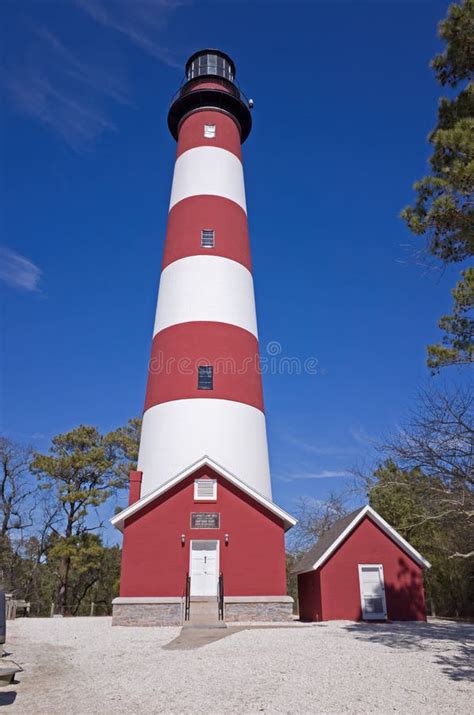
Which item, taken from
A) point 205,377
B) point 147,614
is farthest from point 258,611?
point 205,377

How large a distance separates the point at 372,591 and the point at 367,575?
1.54ft

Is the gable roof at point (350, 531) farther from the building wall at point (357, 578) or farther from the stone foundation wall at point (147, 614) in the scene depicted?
the stone foundation wall at point (147, 614)

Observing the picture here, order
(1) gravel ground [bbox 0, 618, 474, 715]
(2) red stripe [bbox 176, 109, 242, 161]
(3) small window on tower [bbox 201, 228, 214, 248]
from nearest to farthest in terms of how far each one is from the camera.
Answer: (1) gravel ground [bbox 0, 618, 474, 715] < (3) small window on tower [bbox 201, 228, 214, 248] < (2) red stripe [bbox 176, 109, 242, 161]

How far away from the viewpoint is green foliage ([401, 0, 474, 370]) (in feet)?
31.9

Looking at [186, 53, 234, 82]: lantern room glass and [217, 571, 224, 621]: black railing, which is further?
[186, 53, 234, 82]: lantern room glass

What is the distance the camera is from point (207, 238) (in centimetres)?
2161

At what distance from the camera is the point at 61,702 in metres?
7.12

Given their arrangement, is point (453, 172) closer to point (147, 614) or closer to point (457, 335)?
point (457, 335)

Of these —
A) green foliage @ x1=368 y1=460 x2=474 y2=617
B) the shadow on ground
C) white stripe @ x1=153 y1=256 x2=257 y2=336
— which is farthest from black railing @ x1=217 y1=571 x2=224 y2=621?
white stripe @ x1=153 y1=256 x2=257 y2=336

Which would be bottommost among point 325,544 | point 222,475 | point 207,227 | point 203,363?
point 325,544

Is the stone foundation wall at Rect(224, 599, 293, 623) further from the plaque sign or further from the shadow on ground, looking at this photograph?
the plaque sign

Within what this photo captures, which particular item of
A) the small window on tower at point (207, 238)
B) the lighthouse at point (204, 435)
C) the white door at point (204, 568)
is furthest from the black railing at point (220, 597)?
the small window on tower at point (207, 238)

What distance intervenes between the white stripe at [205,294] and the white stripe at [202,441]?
317 centimetres

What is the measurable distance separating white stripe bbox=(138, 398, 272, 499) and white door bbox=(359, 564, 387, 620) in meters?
3.94
